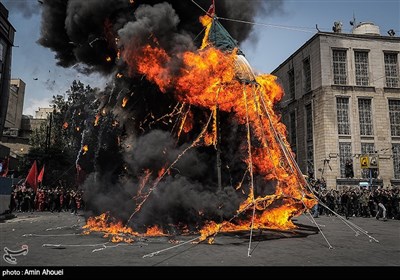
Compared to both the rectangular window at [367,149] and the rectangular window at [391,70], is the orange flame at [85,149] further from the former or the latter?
the rectangular window at [391,70]

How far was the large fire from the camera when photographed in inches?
460

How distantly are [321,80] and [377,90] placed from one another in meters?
6.42

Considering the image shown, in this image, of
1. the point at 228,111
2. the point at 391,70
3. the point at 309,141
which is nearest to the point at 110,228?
the point at 228,111

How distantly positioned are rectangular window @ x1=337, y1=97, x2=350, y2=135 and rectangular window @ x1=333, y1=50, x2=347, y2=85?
2014 mm

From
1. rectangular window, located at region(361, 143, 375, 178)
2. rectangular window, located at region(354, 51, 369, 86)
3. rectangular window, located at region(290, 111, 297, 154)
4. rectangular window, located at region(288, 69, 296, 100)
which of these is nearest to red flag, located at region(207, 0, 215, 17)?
rectangular window, located at region(361, 143, 375, 178)

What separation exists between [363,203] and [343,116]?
15.2 meters

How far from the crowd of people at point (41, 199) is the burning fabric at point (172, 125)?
39.3 feet

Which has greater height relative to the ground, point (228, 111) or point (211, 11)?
point (211, 11)

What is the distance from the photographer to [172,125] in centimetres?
1293

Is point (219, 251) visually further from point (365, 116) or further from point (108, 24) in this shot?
point (365, 116)

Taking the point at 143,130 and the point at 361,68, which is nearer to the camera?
the point at 143,130

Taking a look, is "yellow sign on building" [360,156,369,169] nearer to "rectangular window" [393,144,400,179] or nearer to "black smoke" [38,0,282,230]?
"rectangular window" [393,144,400,179]

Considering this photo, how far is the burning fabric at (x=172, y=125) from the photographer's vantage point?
37.1ft

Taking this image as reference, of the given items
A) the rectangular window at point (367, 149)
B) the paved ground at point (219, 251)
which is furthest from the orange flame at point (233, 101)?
the rectangular window at point (367, 149)
